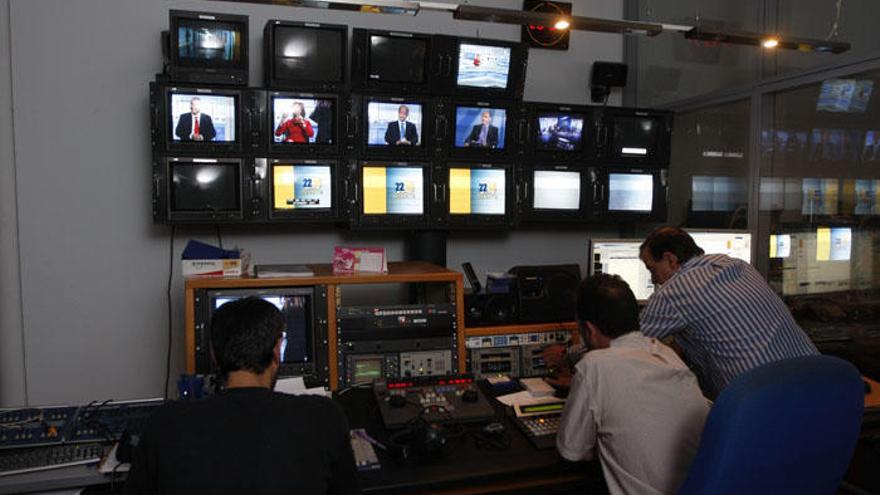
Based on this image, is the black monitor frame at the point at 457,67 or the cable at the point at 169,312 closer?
the black monitor frame at the point at 457,67

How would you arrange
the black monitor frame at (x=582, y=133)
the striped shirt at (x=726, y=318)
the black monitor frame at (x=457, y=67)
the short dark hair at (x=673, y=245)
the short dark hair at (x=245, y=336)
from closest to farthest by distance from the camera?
the short dark hair at (x=245, y=336)
the striped shirt at (x=726, y=318)
the short dark hair at (x=673, y=245)
the black monitor frame at (x=457, y=67)
the black monitor frame at (x=582, y=133)

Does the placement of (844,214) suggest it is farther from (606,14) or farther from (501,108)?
(606,14)

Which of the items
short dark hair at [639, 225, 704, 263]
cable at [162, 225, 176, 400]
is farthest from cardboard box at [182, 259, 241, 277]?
short dark hair at [639, 225, 704, 263]

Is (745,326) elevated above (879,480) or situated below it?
above

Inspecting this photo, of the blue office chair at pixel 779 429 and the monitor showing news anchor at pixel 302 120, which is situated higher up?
the monitor showing news anchor at pixel 302 120

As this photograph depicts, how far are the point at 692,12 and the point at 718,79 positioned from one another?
46 cm

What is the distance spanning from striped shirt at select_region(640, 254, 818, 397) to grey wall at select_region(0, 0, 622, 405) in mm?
2105

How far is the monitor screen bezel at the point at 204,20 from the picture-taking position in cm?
276

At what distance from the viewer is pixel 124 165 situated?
3.22 m

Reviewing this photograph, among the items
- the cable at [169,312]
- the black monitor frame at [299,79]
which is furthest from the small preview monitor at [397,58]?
the cable at [169,312]

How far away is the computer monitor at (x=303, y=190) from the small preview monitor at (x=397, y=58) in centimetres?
50

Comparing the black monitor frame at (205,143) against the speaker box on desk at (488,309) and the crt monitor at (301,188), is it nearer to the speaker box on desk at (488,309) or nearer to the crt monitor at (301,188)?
the crt monitor at (301,188)

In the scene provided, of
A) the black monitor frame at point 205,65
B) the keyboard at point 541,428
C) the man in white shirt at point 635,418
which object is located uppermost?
the black monitor frame at point 205,65

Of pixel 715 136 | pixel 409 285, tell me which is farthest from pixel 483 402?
pixel 715 136
